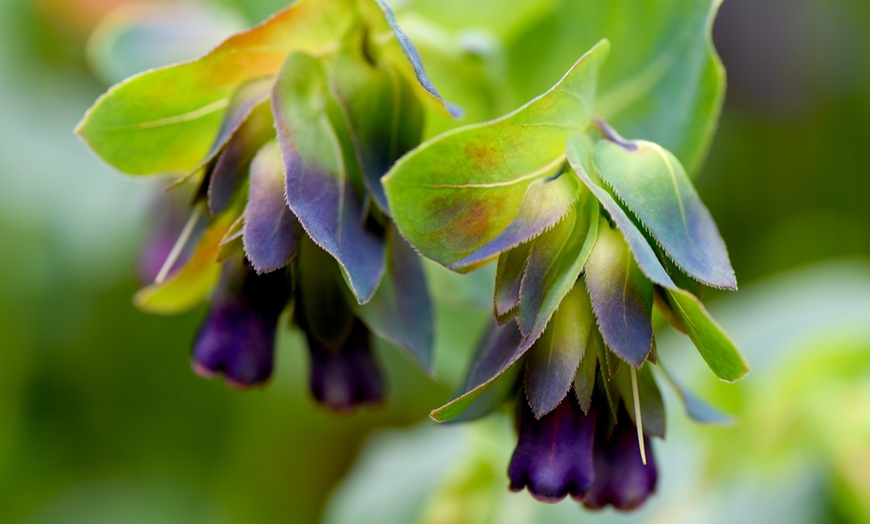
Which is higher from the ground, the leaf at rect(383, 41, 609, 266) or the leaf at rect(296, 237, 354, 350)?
the leaf at rect(383, 41, 609, 266)

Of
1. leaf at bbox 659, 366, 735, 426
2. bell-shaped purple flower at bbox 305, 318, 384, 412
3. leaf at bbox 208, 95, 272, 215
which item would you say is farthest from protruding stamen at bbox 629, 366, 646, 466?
leaf at bbox 208, 95, 272, 215

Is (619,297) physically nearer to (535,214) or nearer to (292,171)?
(535,214)

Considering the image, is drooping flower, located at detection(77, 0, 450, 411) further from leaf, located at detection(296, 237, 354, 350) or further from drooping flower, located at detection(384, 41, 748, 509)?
drooping flower, located at detection(384, 41, 748, 509)

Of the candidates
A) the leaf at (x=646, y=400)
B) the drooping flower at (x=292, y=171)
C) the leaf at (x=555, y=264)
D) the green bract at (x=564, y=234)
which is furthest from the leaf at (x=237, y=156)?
the leaf at (x=646, y=400)

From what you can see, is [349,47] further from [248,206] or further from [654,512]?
[654,512]

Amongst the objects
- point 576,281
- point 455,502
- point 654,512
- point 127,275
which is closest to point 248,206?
point 576,281

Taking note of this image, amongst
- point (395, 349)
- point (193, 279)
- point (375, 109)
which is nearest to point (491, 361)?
point (375, 109)

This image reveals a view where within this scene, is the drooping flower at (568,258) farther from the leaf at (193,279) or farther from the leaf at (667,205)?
the leaf at (193,279)
